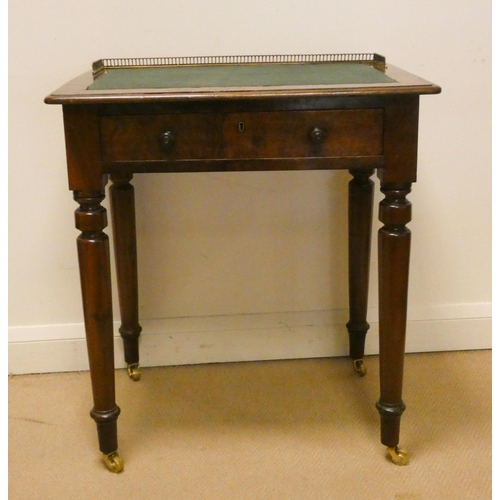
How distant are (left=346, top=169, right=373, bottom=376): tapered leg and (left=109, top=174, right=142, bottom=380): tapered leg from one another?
518mm

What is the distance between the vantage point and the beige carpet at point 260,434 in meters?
1.27

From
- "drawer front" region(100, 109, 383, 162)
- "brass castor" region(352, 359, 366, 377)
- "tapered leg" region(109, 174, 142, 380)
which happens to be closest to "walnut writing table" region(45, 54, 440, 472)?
"drawer front" region(100, 109, 383, 162)

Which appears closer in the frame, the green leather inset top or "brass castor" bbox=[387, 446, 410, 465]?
the green leather inset top

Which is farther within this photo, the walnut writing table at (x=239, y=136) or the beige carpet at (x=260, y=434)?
Result: the beige carpet at (x=260, y=434)

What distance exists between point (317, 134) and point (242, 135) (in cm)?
13

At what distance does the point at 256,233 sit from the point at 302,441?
54cm

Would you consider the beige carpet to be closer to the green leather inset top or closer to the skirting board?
the skirting board

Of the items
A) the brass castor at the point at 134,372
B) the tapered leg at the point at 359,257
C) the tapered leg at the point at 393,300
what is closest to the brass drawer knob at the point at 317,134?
the tapered leg at the point at 393,300

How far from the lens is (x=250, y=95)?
3.55 feet

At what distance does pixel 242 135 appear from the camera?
1.13 metres

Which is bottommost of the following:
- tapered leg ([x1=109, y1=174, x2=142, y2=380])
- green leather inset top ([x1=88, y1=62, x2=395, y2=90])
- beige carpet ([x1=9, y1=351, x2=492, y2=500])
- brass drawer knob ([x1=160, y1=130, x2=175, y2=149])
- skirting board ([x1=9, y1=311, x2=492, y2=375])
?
beige carpet ([x1=9, y1=351, x2=492, y2=500])

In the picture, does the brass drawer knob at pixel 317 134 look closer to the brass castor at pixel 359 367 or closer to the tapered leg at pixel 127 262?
the tapered leg at pixel 127 262

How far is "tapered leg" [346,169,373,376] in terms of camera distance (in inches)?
59.9

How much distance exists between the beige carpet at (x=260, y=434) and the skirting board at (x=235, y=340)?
3 cm
